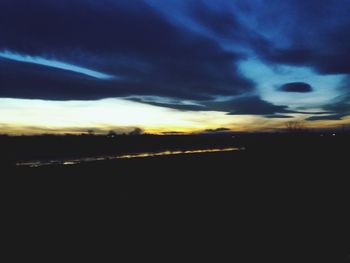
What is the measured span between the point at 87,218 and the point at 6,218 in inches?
106

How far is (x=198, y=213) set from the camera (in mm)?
11250

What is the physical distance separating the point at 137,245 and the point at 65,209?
14.6ft

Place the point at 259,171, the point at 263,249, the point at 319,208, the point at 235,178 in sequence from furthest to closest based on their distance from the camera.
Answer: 1. the point at 259,171
2. the point at 235,178
3. the point at 319,208
4. the point at 263,249

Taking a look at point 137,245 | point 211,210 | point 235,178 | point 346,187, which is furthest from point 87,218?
point 346,187

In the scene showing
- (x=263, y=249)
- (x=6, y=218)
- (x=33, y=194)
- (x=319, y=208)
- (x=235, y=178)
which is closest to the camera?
(x=263, y=249)

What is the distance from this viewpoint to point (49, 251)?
8180 millimetres

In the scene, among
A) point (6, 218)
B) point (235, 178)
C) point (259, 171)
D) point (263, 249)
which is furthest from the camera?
point (259, 171)

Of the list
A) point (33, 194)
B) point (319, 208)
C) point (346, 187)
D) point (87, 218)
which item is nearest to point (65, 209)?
point (87, 218)

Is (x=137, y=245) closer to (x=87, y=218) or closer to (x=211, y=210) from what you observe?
(x=87, y=218)

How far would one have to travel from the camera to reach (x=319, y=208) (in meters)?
11.6

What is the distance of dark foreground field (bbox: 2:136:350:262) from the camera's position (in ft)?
26.8

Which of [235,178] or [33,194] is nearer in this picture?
[33,194]

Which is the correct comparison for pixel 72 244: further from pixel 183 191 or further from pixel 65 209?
pixel 183 191

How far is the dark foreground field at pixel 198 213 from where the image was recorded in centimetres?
818
